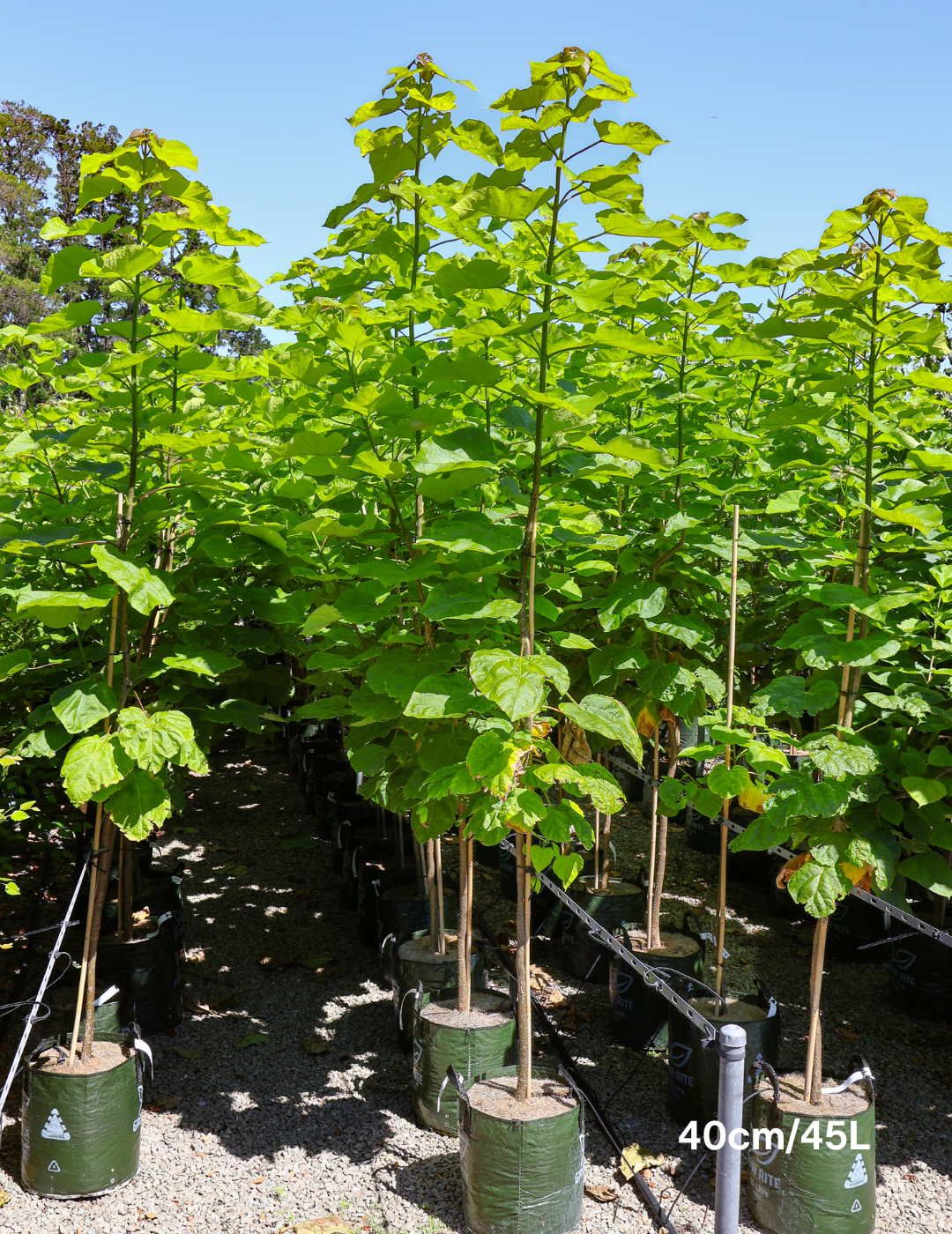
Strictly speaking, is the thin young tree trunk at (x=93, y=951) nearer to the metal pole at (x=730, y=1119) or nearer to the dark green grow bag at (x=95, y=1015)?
the dark green grow bag at (x=95, y=1015)

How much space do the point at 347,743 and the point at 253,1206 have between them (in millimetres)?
1458

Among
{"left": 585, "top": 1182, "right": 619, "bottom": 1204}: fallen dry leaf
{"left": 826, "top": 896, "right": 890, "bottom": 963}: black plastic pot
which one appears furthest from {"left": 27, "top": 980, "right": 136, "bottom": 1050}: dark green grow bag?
{"left": 826, "top": 896, "right": 890, "bottom": 963}: black plastic pot

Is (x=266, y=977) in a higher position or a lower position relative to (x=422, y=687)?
lower

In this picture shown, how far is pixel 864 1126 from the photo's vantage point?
109 inches

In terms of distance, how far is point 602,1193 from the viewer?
9.68ft

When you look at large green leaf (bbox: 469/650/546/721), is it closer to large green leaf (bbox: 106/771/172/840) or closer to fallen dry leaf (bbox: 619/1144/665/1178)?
large green leaf (bbox: 106/771/172/840)

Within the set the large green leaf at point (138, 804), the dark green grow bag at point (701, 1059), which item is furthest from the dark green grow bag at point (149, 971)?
the dark green grow bag at point (701, 1059)

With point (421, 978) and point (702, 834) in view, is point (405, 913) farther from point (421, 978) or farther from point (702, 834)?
point (702, 834)

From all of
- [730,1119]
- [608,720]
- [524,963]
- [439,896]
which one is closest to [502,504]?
[608,720]

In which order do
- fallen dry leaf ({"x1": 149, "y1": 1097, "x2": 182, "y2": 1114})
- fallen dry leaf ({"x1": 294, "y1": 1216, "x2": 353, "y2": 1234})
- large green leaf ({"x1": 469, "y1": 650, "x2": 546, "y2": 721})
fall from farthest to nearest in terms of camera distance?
1. fallen dry leaf ({"x1": 149, "y1": 1097, "x2": 182, "y2": 1114})
2. fallen dry leaf ({"x1": 294, "y1": 1216, "x2": 353, "y2": 1234})
3. large green leaf ({"x1": 469, "y1": 650, "x2": 546, "y2": 721})

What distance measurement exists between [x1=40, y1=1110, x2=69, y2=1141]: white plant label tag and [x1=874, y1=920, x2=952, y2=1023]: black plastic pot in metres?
3.34

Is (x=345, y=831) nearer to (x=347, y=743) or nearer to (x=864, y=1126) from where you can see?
(x=347, y=743)

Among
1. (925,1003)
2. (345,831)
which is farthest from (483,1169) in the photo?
(345,831)

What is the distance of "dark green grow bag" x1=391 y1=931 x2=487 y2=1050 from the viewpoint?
12.4 feet
